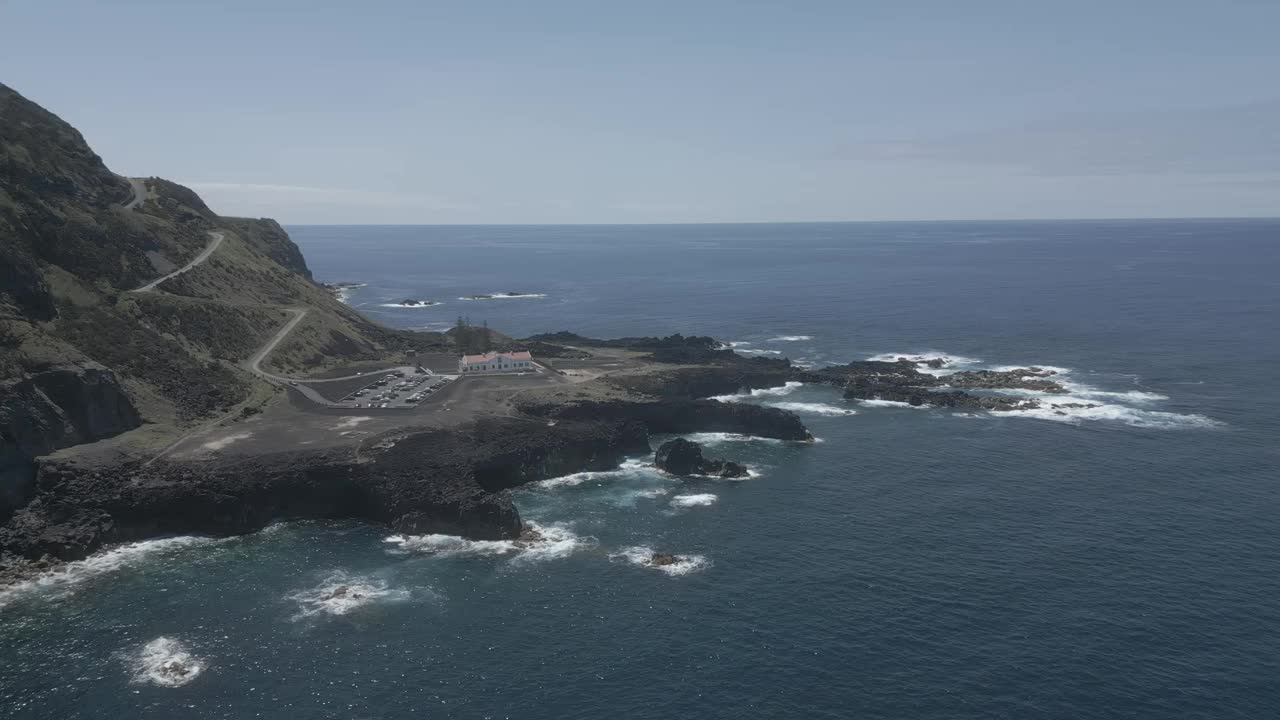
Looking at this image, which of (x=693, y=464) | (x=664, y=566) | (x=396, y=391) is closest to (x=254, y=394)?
(x=396, y=391)

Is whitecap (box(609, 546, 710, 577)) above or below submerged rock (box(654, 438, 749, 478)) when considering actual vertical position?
below

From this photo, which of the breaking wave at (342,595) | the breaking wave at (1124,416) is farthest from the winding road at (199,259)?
the breaking wave at (1124,416)

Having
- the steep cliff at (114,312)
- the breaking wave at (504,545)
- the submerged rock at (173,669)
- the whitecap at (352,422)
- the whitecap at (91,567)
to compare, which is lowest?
the submerged rock at (173,669)

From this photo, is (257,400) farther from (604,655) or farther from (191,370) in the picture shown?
(604,655)

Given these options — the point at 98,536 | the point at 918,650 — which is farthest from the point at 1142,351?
the point at 98,536

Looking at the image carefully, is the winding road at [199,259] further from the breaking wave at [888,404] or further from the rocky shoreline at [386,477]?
the breaking wave at [888,404]

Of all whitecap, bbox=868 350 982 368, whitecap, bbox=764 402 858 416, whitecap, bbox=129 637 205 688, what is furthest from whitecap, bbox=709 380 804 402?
whitecap, bbox=129 637 205 688

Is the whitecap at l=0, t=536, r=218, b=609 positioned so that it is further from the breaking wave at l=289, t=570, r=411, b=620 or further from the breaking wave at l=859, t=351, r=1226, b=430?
the breaking wave at l=859, t=351, r=1226, b=430
